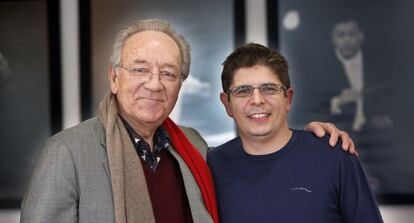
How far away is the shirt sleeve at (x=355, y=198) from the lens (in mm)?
1357

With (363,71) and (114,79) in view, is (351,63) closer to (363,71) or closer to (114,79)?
(363,71)

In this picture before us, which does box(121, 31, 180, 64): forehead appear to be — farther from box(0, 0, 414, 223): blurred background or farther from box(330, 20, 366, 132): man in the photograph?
box(330, 20, 366, 132): man in the photograph

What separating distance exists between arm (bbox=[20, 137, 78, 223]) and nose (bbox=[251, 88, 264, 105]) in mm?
564

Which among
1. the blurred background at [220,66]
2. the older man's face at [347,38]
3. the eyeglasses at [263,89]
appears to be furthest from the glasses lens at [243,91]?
the older man's face at [347,38]

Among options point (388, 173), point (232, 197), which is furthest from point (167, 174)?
point (388, 173)

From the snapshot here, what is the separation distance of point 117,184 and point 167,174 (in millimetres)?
265

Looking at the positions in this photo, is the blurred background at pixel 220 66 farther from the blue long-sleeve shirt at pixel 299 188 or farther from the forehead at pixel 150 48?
the forehead at pixel 150 48

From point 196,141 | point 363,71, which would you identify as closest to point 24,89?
point 196,141

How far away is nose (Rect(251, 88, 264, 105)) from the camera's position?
1.40m

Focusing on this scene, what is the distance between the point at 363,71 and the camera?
2.22m

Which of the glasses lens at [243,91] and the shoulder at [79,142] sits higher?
the glasses lens at [243,91]

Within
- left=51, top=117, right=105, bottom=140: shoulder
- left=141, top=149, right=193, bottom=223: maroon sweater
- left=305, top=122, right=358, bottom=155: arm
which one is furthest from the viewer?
left=305, top=122, right=358, bottom=155: arm

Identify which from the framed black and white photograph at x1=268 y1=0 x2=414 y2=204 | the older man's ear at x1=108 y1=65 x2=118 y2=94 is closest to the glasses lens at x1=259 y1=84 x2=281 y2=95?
the older man's ear at x1=108 y1=65 x2=118 y2=94

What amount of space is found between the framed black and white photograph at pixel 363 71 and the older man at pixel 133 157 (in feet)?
2.47
